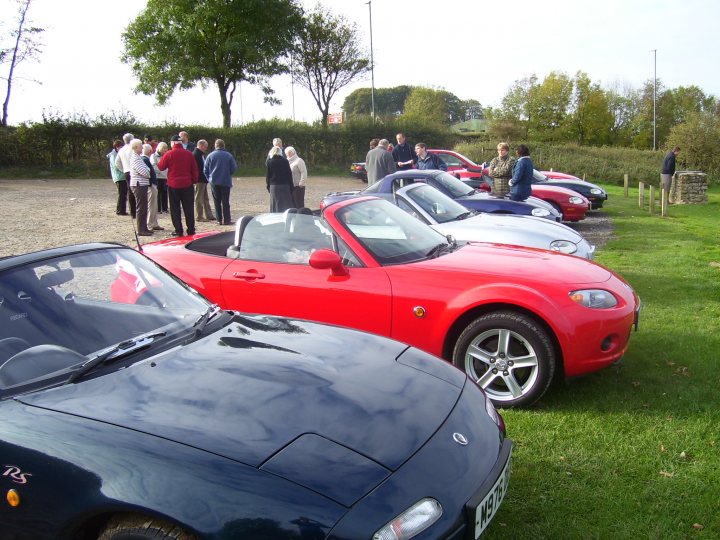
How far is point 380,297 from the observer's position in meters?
4.58

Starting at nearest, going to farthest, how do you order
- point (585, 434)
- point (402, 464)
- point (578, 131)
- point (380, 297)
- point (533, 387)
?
point (402, 464) → point (585, 434) → point (533, 387) → point (380, 297) → point (578, 131)

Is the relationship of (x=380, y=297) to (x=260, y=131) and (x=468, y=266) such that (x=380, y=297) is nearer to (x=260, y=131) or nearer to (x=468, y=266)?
(x=468, y=266)

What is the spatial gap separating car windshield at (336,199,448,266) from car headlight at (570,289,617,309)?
119 cm

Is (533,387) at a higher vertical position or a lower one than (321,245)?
lower

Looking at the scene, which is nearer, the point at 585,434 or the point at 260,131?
the point at 585,434

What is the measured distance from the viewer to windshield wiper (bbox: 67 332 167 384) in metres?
2.65

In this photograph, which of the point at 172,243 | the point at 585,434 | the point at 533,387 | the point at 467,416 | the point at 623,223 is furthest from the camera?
the point at 623,223

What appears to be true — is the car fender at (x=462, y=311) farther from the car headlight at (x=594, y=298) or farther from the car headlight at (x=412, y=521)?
the car headlight at (x=412, y=521)

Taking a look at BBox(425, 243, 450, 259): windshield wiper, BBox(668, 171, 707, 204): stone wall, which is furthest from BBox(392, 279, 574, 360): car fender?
BBox(668, 171, 707, 204): stone wall

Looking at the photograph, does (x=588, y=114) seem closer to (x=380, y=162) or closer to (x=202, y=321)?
(x=380, y=162)

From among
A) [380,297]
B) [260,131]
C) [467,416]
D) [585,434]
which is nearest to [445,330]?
[380,297]

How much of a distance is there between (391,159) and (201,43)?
30.5 meters

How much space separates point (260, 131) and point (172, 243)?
28.4 m

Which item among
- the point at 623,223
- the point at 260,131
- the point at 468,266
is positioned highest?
the point at 260,131
